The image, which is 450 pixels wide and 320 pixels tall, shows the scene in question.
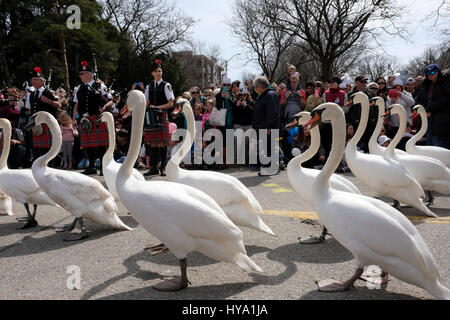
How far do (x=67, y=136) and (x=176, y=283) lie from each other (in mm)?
8299

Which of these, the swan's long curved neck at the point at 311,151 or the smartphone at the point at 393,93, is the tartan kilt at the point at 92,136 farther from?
the smartphone at the point at 393,93

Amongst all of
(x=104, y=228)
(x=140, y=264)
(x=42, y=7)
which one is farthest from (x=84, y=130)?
(x=42, y=7)

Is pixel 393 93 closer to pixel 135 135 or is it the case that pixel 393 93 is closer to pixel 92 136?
pixel 92 136

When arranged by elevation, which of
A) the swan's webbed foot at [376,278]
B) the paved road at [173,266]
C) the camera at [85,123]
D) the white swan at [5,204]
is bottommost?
the paved road at [173,266]

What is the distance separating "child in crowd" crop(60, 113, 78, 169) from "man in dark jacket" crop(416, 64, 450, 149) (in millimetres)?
8604

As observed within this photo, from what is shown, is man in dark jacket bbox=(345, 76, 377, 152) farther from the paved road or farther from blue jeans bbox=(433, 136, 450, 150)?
the paved road

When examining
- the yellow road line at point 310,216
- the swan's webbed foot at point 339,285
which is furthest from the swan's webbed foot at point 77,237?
the swan's webbed foot at point 339,285

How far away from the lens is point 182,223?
8.87ft

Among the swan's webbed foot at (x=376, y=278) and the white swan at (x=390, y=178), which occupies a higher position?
the white swan at (x=390, y=178)

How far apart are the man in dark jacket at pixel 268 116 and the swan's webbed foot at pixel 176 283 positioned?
5393mm

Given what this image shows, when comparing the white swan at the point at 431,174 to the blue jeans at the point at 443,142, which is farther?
the blue jeans at the point at 443,142

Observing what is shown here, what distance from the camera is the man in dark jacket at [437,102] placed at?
7.15 metres

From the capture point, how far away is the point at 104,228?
469 centimetres

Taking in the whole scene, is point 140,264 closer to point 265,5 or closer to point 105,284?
point 105,284
